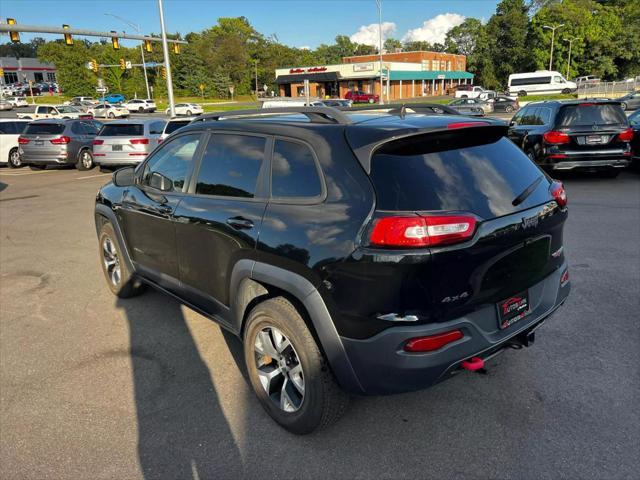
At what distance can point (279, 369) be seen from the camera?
303 cm

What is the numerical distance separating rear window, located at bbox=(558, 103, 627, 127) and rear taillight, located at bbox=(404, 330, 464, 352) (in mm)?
8926

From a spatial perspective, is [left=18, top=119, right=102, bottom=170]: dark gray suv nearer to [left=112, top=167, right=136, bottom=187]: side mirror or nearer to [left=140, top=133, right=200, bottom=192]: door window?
[left=112, top=167, right=136, bottom=187]: side mirror

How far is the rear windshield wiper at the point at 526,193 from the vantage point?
2.78 metres

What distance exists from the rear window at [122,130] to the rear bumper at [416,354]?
14.1 metres

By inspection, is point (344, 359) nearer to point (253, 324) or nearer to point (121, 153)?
point (253, 324)

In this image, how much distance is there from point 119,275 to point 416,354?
3.71 metres

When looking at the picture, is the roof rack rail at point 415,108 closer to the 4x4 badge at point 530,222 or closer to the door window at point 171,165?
the 4x4 badge at point 530,222

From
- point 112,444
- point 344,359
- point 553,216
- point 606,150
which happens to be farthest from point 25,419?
point 606,150

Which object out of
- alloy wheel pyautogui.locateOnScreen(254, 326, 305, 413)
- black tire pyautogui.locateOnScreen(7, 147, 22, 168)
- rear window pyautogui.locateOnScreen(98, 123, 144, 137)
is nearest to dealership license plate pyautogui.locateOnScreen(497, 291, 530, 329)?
alloy wheel pyautogui.locateOnScreen(254, 326, 305, 413)

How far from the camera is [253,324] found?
10.0 ft

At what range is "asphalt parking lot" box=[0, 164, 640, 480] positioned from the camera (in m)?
2.67

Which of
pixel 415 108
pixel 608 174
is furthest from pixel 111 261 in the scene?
pixel 608 174

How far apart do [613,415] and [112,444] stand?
3.03 metres

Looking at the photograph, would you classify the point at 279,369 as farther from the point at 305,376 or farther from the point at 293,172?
the point at 293,172
